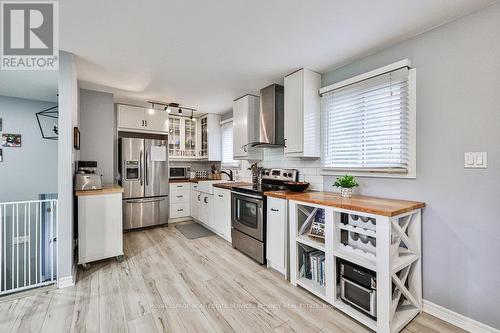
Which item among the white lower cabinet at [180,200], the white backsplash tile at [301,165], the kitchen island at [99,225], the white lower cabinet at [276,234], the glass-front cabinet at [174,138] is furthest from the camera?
the glass-front cabinet at [174,138]

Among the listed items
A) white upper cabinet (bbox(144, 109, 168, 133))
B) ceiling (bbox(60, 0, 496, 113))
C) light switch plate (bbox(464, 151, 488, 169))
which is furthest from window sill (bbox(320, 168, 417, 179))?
white upper cabinet (bbox(144, 109, 168, 133))

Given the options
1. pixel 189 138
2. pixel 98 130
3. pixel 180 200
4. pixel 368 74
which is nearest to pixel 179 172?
pixel 180 200

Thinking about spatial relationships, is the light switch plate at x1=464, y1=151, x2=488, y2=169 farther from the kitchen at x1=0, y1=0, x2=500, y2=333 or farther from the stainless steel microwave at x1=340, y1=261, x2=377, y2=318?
the stainless steel microwave at x1=340, y1=261, x2=377, y2=318

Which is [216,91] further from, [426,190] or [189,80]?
[426,190]

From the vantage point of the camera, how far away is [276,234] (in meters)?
2.53

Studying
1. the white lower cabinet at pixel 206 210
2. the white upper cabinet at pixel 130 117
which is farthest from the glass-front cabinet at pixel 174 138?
the white lower cabinet at pixel 206 210

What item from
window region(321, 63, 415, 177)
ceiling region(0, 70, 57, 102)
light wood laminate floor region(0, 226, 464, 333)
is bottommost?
light wood laminate floor region(0, 226, 464, 333)

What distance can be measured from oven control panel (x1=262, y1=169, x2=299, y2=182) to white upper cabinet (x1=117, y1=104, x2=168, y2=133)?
2.51 meters

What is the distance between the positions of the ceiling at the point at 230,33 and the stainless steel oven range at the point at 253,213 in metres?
1.39

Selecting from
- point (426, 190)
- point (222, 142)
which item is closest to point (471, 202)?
point (426, 190)

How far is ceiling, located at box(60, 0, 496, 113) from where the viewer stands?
1616 millimetres

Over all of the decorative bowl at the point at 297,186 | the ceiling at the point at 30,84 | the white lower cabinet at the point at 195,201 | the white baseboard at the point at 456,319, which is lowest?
the white baseboard at the point at 456,319

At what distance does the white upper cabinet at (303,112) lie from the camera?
8.69ft

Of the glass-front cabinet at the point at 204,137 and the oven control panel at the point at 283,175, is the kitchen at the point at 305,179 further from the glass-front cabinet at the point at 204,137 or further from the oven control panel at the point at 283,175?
the glass-front cabinet at the point at 204,137
